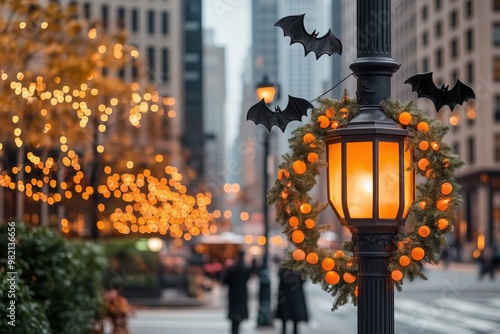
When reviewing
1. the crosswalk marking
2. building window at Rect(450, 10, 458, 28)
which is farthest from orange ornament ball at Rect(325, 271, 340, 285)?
building window at Rect(450, 10, 458, 28)

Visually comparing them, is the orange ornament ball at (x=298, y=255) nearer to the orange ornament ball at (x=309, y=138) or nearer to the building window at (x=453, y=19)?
the orange ornament ball at (x=309, y=138)

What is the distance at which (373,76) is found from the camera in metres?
6.93

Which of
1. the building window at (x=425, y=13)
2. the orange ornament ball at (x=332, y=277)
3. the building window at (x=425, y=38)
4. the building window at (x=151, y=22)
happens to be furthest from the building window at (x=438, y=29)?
the orange ornament ball at (x=332, y=277)

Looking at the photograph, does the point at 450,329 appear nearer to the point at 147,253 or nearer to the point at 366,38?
the point at 147,253

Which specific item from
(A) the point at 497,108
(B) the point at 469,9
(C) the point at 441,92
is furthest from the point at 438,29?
(C) the point at 441,92

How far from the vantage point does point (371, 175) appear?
6.53 meters

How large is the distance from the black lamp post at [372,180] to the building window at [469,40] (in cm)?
6595

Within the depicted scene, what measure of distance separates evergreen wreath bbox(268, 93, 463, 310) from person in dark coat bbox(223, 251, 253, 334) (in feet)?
38.9

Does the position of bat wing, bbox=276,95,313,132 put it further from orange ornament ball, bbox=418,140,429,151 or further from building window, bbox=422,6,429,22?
building window, bbox=422,6,429,22

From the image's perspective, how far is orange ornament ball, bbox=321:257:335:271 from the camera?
7105 mm

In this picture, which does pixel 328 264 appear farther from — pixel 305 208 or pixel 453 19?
pixel 453 19

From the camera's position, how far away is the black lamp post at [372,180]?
657 centimetres

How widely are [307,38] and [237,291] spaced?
1252 cm

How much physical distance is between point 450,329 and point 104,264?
935 centimetres
